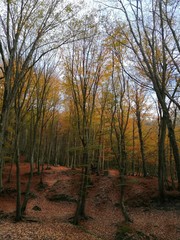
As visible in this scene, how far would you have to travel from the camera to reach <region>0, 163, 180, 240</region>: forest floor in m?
7.43

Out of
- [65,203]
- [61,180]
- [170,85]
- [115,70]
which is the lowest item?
[65,203]

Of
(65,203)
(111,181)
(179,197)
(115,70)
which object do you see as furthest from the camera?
(111,181)

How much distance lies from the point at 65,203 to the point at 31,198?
2.54m

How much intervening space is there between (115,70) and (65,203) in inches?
397

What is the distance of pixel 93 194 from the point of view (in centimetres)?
1438

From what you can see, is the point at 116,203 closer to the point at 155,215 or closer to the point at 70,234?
the point at 155,215

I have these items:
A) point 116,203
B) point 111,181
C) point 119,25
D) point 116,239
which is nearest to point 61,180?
point 111,181

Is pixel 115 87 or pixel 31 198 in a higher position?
pixel 115 87

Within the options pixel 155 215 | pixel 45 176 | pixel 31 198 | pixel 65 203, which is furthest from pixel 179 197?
pixel 45 176

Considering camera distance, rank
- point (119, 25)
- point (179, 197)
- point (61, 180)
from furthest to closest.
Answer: point (61, 180), point (179, 197), point (119, 25)

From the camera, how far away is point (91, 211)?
468 inches

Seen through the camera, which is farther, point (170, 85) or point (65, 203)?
point (65, 203)

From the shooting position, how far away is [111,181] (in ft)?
51.4

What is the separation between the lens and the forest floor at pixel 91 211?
743 centimetres
